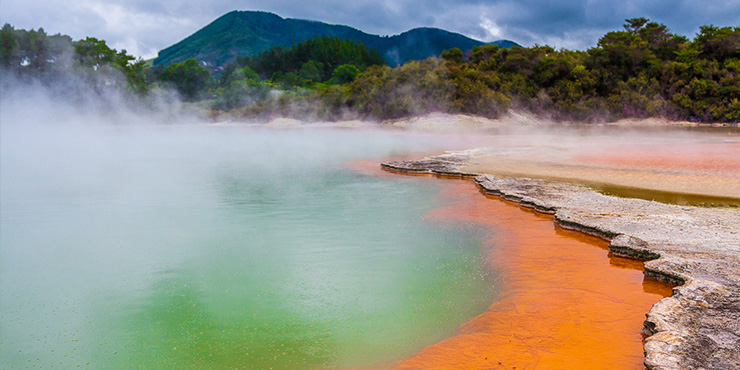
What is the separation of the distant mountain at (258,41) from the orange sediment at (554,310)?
6537 inches

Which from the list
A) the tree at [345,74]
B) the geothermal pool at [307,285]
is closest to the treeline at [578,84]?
the tree at [345,74]

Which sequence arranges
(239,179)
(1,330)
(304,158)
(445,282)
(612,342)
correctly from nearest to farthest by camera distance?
(612,342) → (1,330) → (445,282) → (239,179) → (304,158)

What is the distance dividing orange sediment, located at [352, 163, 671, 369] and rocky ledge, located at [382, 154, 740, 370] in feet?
0.66

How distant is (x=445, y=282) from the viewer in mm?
5340

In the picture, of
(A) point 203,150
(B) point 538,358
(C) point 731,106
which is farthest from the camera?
(C) point 731,106

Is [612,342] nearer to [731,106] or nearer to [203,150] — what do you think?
[203,150]

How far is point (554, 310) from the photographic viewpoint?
178 inches

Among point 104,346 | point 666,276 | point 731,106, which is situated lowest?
point 104,346

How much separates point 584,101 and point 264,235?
42059 mm

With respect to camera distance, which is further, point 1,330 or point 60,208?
point 60,208

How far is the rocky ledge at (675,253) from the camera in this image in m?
3.47

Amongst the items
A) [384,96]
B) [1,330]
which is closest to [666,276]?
[1,330]

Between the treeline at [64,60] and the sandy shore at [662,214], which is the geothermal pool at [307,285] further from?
the treeline at [64,60]

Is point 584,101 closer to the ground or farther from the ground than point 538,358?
farther from the ground
